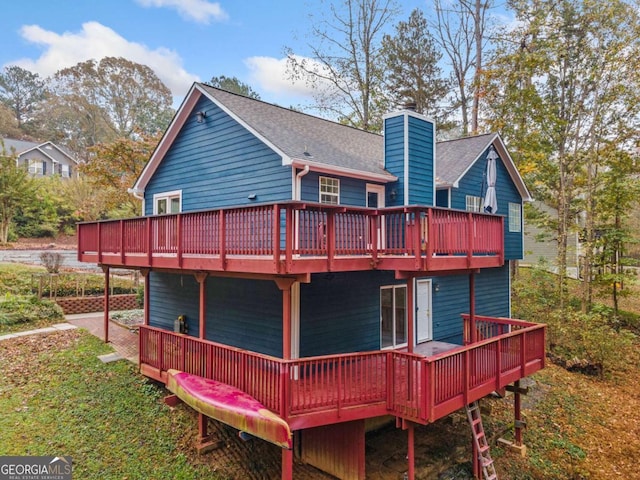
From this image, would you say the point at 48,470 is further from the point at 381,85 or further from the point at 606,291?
the point at 381,85

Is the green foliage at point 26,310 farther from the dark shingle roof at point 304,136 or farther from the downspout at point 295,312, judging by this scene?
the downspout at point 295,312

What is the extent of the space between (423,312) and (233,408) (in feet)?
24.7

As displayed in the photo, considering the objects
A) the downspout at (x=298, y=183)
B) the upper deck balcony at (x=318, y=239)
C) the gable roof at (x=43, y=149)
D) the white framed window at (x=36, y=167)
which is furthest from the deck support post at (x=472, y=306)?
the gable roof at (x=43, y=149)

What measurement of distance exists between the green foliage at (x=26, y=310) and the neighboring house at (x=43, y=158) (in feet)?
99.2

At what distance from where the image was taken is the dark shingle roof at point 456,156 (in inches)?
503

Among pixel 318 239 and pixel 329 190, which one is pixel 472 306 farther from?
pixel 318 239

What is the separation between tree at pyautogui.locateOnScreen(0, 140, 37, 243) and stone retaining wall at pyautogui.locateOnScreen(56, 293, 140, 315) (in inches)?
627

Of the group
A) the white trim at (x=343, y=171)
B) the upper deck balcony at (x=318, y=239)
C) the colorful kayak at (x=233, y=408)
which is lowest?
the colorful kayak at (x=233, y=408)

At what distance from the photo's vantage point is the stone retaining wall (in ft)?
55.7

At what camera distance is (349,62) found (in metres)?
25.6

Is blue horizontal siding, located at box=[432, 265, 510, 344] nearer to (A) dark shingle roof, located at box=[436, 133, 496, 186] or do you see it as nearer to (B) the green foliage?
(A) dark shingle roof, located at box=[436, 133, 496, 186]

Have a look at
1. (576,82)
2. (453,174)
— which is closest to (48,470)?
(453,174)

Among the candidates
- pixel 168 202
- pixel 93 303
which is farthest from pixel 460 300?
pixel 93 303

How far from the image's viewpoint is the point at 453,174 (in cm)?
1284
